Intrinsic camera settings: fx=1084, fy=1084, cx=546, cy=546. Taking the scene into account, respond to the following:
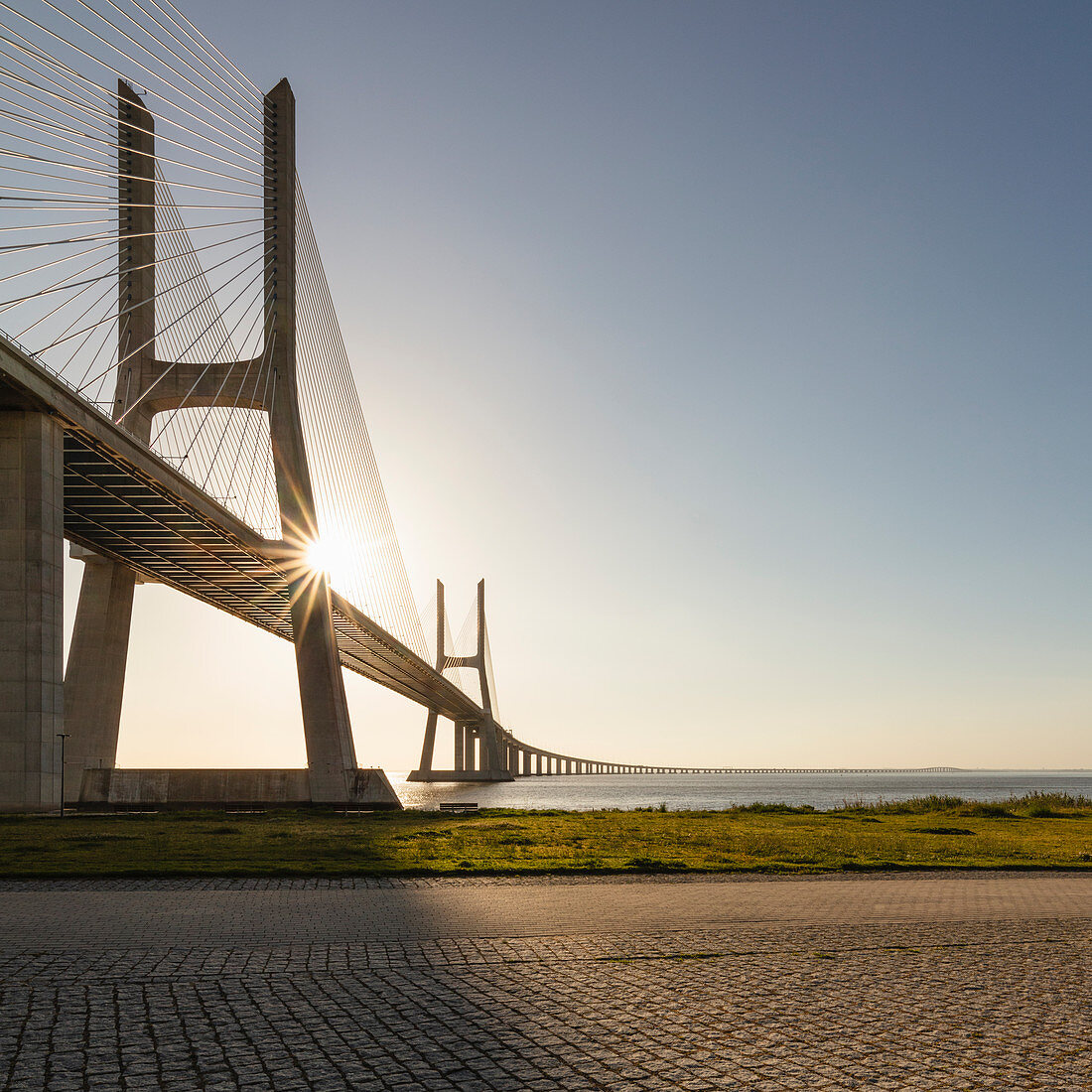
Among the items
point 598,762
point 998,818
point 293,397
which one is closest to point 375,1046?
point 998,818

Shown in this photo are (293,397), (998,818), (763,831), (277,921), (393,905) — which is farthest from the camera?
(293,397)

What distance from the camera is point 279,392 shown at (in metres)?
33.1

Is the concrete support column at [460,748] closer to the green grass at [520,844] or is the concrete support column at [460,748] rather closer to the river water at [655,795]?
the river water at [655,795]

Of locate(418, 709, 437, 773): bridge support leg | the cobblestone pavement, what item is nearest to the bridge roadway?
the cobblestone pavement

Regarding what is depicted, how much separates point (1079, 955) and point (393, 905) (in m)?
5.72

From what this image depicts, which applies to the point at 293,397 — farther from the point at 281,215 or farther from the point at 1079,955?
the point at 1079,955

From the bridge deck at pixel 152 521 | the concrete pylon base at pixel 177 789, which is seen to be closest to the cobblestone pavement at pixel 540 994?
the bridge deck at pixel 152 521

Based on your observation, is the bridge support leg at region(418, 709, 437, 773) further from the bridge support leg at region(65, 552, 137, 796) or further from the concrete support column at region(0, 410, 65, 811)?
the concrete support column at region(0, 410, 65, 811)

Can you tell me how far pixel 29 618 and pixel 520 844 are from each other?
504 inches

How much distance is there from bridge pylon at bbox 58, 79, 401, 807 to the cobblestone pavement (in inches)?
898

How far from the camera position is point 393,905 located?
32.9 ft

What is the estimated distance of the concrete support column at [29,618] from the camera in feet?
75.8

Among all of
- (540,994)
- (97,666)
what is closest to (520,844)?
(540,994)

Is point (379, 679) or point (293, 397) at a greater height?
point (293, 397)
